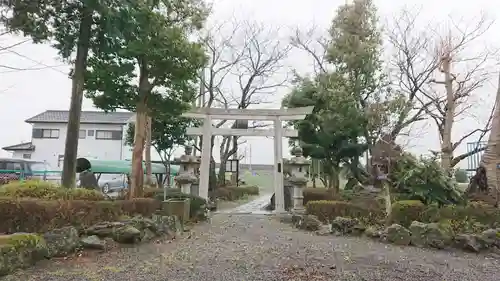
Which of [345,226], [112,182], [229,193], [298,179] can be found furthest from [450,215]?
Result: [112,182]

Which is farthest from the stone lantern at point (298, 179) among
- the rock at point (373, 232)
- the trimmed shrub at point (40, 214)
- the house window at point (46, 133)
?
the house window at point (46, 133)

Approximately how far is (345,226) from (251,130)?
438 cm

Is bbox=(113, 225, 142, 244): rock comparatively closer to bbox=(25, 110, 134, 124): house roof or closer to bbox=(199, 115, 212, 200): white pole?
bbox=(199, 115, 212, 200): white pole

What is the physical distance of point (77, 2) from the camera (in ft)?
23.3

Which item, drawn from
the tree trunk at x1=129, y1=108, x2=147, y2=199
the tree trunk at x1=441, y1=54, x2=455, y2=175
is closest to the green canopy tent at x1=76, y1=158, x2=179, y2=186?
the tree trunk at x1=129, y1=108, x2=147, y2=199

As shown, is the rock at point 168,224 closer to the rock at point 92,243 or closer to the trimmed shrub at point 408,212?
the rock at point 92,243

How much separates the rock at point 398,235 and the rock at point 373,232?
23 centimetres

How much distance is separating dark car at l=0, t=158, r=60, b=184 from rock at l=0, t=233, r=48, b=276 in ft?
28.6

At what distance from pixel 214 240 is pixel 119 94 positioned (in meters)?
3.64

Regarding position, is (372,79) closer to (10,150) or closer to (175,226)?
(175,226)

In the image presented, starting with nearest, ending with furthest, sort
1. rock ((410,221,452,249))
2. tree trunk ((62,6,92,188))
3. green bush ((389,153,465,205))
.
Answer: rock ((410,221,452,249))
green bush ((389,153,465,205))
tree trunk ((62,6,92,188))

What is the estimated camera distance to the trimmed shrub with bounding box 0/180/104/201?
20.8 ft

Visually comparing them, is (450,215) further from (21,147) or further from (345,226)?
(21,147)

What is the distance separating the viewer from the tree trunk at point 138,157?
793cm
